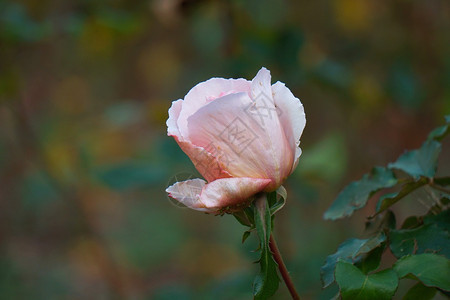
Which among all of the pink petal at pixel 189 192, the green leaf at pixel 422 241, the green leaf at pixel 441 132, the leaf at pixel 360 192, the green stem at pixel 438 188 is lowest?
the green leaf at pixel 422 241

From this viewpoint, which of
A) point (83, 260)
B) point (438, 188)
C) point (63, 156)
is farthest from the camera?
point (83, 260)

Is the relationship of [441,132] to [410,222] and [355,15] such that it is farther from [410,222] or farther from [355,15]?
[355,15]

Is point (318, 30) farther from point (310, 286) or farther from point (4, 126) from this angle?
point (4, 126)

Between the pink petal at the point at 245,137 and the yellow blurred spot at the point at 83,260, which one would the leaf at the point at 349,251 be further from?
the yellow blurred spot at the point at 83,260

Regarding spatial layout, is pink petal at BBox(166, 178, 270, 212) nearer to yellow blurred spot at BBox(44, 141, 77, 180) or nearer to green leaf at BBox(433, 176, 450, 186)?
green leaf at BBox(433, 176, 450, 186)

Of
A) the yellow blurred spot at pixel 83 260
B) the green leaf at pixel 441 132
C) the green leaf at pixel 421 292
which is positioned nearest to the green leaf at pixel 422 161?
the green leaf at pixel 441 132

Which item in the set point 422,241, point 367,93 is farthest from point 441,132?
point 367,93
